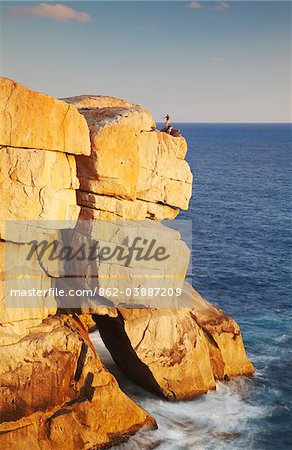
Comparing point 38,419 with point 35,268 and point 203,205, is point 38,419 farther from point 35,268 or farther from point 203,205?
point 203,205

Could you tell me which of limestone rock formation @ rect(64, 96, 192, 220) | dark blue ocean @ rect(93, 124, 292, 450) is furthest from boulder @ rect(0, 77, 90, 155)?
dark blue ocean @ rect(93, 124, 292, 450)

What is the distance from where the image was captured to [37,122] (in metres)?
24.9

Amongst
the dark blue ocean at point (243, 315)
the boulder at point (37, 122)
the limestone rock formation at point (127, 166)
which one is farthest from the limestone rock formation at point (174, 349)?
the boulder at point (37, 122)

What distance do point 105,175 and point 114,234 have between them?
304cm

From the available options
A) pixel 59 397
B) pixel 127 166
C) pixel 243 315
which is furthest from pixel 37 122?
pixel 243 315

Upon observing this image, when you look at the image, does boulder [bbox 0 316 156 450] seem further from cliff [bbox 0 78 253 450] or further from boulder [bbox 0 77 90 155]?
boulder [bbox 0 77 90 155]

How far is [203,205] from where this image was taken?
83500 mm

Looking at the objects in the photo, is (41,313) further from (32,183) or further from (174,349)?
(174,349)

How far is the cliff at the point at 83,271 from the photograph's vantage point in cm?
2511

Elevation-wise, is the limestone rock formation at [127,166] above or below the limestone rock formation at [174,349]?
above

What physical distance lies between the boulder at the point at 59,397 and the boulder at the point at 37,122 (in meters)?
9.05

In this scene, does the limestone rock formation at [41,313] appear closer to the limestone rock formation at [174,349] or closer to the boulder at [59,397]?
the boulder at [59,397]

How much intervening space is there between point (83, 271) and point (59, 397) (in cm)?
628

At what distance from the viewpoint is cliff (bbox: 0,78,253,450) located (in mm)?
25109
